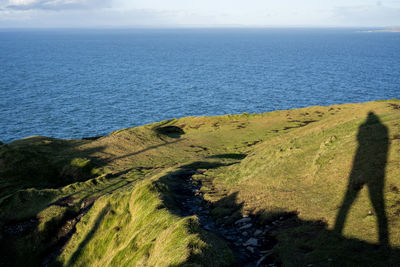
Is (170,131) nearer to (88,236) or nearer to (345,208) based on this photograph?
(88,236)

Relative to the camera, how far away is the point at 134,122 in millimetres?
90000

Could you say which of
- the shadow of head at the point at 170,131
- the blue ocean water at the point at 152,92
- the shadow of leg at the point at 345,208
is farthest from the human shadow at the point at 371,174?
the blue ocean water at the point at 152,92

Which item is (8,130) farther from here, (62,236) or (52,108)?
(62,236)

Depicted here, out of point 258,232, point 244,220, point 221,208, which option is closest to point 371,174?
point 258,232

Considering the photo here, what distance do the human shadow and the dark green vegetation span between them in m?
0.05

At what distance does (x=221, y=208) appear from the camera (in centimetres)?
1595

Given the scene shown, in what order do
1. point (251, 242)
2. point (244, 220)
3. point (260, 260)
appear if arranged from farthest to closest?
point (244, 220) → point (251, 242) → point (260, 260)

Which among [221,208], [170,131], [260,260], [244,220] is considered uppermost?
[260,260]

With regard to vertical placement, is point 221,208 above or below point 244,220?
below

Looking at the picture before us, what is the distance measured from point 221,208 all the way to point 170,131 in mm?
36903

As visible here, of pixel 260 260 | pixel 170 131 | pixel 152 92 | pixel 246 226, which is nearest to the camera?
pixel 260 260

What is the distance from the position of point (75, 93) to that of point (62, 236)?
4563 inches

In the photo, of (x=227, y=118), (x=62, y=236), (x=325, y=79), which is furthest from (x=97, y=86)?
(x=62, y=236)

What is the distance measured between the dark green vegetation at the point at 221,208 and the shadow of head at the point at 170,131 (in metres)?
17.0
